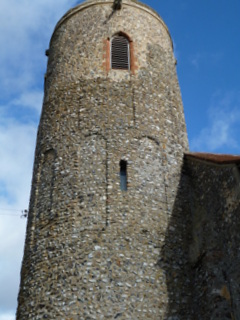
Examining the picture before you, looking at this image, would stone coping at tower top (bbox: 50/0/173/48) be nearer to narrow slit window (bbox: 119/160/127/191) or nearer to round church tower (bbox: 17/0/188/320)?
round church tower (bbox: 17/0/188/320)

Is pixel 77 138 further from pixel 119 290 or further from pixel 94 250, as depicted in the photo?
pixel 119 290

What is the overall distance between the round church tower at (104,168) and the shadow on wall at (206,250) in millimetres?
310

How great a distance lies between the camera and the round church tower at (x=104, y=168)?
8.89 metres

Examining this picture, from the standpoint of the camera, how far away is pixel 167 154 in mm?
11445

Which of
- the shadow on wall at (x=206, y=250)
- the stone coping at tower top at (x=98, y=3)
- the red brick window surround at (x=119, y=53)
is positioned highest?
the stone coping at tower top at (x=98, y=3)

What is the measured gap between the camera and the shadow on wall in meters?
8.54

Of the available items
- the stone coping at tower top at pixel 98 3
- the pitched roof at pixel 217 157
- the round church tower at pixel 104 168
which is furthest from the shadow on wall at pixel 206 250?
the stone coping at tower top at pixel 98 3

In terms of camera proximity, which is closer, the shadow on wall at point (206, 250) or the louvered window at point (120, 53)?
the shadow on wall at point (206, 250)

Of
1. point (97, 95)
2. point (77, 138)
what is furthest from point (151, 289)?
point (97, 95)

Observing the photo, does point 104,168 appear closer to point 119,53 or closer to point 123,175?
point 123,175

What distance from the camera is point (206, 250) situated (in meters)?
9.40

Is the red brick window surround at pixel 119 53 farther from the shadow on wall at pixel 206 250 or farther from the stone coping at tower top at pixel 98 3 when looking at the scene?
the shadow on wall at pixel 206 250

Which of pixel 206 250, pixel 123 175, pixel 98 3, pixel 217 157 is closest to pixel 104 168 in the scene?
pixel 123 175

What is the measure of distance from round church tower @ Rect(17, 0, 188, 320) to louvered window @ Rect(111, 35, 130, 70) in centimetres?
3
